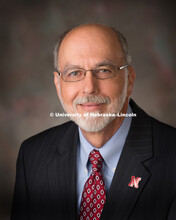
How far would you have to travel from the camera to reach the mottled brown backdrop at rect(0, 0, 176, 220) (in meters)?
3.97

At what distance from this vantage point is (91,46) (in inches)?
103

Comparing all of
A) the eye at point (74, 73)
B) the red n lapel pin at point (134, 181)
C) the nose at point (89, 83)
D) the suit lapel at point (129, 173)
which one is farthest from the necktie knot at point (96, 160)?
the eye at point (74, 73)

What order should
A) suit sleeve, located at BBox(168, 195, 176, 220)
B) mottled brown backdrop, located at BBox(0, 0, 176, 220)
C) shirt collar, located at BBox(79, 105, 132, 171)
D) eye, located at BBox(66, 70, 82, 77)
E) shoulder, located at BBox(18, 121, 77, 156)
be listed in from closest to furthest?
suit sleeve, located at BBox(168, 195, 176, 220) → eye, located at BBox(66, 70, 82, 77) → shirt collar, located at BBox(79, 105, 132, 171) → shoulder, located at BBox(18, 121, 77, 156) → mottled brown backdrop, located at BBox(0, 0, 176, 220)

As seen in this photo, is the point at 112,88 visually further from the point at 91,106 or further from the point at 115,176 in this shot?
the point at 115,176

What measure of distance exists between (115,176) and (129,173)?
0.11 meters

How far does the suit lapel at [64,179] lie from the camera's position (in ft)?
9.17

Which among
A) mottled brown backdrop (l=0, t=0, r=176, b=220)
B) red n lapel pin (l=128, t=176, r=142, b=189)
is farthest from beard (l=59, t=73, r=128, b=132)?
mottled brown backdrop (l=0, t=0, r=176, b=220)

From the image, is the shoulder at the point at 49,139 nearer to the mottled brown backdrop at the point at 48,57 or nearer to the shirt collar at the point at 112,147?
the shirt collar at the point at 112,147

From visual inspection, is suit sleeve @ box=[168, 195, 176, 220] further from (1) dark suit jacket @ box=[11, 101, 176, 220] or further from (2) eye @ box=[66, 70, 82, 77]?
(2) eye @ box=[66, 70, 82, 77]

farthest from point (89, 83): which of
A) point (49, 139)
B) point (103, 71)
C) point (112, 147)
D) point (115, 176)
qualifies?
point (49, 139)

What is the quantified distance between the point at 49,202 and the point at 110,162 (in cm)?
64

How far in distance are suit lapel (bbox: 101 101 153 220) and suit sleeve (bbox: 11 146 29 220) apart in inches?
35.8

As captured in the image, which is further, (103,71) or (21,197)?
(21,197)

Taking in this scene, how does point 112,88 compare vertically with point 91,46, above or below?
below
